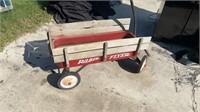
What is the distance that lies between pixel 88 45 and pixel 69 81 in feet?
2.68

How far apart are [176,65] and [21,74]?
3.48 metres

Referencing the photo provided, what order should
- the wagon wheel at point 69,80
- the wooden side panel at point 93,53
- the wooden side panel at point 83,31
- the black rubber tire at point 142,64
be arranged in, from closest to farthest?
the wooden side panel at point 93,53 < the wagon wheel at point 69,80 < the wooden side panel at point 83,31 < the black rubber tire at point 142,64

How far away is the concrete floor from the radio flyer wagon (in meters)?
0.33

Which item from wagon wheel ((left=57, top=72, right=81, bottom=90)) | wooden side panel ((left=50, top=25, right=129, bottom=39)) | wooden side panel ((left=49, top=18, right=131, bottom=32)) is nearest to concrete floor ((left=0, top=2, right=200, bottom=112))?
wagon wheel ((left=57, top=72, right=81, bottom=90))

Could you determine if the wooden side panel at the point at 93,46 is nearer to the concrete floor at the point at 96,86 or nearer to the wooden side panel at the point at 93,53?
the wooden side panel at the point at 93,53

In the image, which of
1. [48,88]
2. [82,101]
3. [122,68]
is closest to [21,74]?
[48,88]

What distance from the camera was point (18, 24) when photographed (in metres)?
5.74

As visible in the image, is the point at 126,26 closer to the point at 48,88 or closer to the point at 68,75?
the point at 68,75

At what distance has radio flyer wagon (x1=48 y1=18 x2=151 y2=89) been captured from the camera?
13.5 feet

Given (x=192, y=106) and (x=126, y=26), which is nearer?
(x=192, y=106)

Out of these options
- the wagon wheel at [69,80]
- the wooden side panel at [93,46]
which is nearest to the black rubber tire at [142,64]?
the wooden side panel at [93,46]

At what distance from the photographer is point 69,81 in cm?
441

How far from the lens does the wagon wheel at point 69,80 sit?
14.1 feet

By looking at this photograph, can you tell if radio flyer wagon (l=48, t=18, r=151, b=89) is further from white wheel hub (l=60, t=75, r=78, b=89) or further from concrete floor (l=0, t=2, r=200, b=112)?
concrete floor (l=0, t=2, r=200, b=112)
